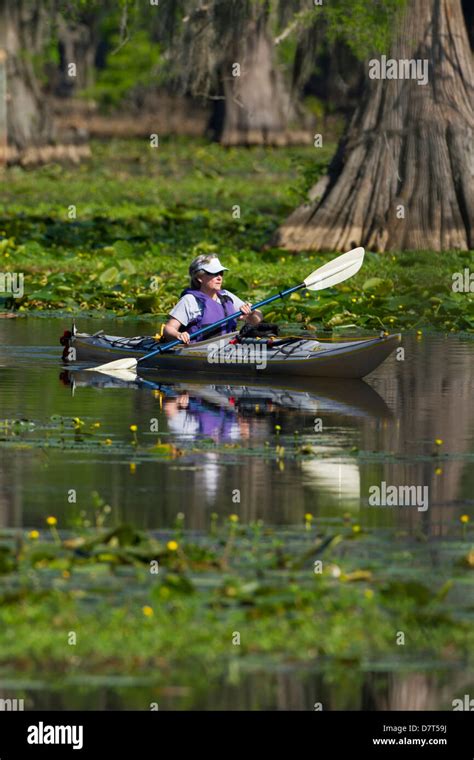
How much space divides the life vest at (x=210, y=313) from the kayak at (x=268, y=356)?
24cm

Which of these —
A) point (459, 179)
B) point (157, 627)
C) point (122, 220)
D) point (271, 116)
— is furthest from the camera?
point (271, 116)

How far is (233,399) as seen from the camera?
58.0 feet

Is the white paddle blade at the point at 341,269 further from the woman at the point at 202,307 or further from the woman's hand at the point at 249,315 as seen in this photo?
the woman's hand at the point at 249,315

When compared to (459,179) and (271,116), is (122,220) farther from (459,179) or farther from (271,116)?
(271,116)

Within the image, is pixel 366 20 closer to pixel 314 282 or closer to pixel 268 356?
pixel 314 282

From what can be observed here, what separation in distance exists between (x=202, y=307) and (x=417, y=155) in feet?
37.3

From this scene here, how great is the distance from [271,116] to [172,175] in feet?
49.8

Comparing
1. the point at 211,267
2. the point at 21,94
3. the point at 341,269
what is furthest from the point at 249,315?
the point at 21,94

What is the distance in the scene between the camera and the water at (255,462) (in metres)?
8.76

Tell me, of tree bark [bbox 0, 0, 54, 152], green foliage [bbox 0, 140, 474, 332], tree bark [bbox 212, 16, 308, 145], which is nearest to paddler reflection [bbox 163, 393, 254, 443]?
green foliage [bbox 0, 140, 474, 332]

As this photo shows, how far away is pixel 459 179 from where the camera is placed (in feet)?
98.2

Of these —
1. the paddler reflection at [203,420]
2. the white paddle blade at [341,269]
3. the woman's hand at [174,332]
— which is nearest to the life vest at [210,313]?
the woman's hand at [174,332]

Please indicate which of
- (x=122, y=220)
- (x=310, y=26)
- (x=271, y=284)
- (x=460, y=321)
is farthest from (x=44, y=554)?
(x=122, y=220)

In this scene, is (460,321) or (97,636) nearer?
(97,636)
